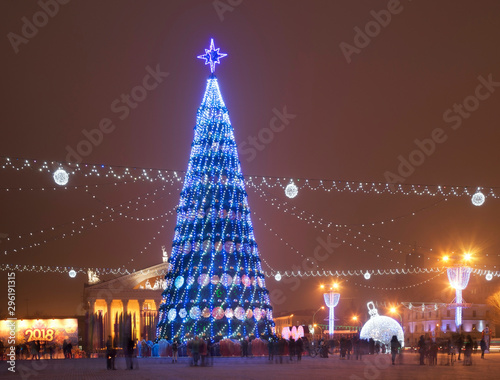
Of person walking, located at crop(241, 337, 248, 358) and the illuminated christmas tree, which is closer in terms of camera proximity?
person walking, located at crop(241, 337, 248, 358)

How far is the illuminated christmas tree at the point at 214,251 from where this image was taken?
37250 millimetres

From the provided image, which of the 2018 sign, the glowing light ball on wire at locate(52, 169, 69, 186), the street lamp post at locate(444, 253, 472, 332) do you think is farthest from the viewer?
the 2018 sign

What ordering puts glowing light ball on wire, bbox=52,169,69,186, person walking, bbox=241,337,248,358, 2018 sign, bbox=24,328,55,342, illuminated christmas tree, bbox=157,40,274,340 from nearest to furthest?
glowing light ball on wire, bbox=52,169,69,186 < person walking, bbox=241,337,248,358 < illuminated christmas tree, bbox=157,40,274,340 < 2018 sign, bbox=24,328,55,342

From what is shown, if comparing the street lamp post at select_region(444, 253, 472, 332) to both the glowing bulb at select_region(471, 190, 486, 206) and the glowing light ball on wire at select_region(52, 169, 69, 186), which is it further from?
the glowing light ball on wire at select_region(52, 169, 69, 186)

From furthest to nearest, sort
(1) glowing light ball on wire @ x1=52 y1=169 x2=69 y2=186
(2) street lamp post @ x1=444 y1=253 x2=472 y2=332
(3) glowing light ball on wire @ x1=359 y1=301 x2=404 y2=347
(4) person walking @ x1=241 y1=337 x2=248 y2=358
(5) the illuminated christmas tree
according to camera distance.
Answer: (2) street lamp post @ x1=444 y1=253 x2=472 y2=332 < (3) glowing light ball on wire @ x1=359 y1=301 x2=404 y2=347 < (5) the illuminated christmas tree < (4) person walking @ x1=241 y1=337 x2=248 y2=358 < (1) glowing light ball on wire @ x1=52 y1=169 x2=69 y2=186

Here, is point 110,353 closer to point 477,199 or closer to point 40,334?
point 477,199

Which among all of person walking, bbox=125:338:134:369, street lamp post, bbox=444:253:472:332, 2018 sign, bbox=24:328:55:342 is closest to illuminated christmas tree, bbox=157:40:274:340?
person walking, bbox=125:338:134:369

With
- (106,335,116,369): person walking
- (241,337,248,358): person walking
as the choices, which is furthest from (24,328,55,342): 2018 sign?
(106,335,116,369): person walking

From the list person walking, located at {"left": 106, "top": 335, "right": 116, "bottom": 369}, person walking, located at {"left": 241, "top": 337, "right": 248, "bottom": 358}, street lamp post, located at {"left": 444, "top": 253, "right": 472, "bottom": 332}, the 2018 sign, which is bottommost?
the 2018 sign

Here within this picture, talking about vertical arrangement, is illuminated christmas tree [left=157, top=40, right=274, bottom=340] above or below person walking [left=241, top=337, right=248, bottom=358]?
above

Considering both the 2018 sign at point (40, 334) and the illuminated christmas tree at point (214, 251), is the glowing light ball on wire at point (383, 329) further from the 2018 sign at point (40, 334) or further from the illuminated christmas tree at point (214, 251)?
the 2018 sign at point (40, 334)

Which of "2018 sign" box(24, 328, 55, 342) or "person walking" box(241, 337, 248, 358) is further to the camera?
"2018 sign" box(24, 328, 55, 342)

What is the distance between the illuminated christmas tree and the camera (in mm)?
37250

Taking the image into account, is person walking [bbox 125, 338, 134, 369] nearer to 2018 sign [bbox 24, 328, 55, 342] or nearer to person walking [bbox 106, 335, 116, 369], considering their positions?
person walking [bbox 106, 335, 116, 369]
